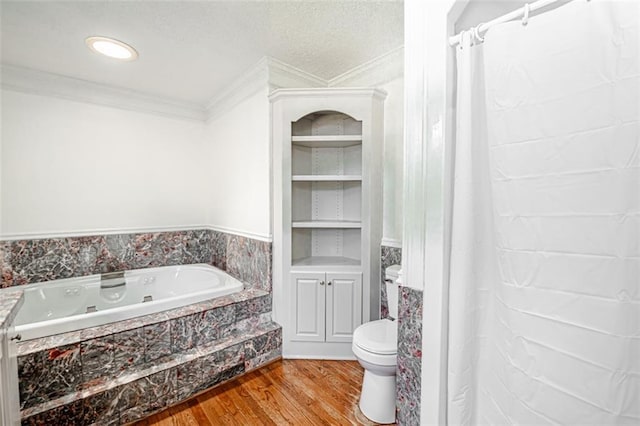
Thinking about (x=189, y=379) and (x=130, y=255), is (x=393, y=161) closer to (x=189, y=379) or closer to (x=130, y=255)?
(x=189, y=379)

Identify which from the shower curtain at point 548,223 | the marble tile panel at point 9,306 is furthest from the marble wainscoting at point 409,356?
the marble tile panel at point 9,306

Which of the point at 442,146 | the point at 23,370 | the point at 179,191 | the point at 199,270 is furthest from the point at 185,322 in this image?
the point at 442,146

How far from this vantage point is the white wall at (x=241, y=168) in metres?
2.62

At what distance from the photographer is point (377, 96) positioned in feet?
7.70

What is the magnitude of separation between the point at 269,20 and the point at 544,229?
1962 mm

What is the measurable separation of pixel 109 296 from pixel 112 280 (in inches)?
5.9

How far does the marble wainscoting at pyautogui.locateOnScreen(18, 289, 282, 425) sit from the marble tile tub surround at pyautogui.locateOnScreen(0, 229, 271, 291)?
52cm

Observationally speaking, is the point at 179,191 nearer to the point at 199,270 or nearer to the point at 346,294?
the point at 199,270

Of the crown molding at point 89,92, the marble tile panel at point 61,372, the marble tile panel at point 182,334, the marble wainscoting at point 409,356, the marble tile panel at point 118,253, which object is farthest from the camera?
the marble tile panel at point 118,253

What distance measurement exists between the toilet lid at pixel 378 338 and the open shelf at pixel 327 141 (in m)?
1.45

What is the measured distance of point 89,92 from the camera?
9.33ft

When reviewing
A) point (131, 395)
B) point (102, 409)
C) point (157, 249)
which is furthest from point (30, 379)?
point (157, 249)

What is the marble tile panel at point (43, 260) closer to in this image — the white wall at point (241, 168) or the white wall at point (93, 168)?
the white wall at point (93, 168)

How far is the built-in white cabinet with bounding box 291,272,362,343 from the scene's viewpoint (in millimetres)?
2385
